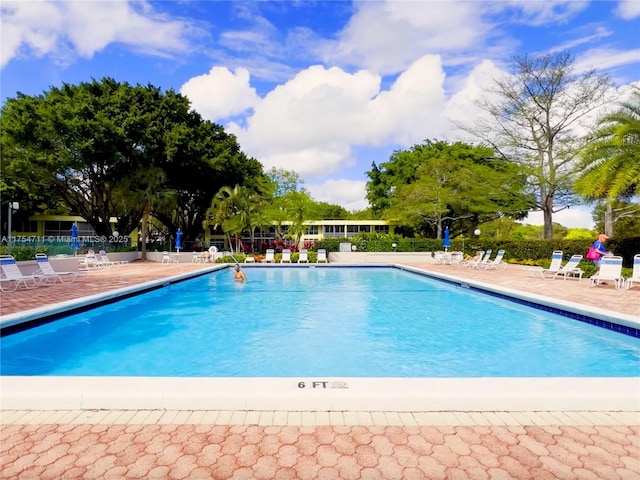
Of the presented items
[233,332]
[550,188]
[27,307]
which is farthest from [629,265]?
[27,307]

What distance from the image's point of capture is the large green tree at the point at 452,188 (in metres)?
25.3

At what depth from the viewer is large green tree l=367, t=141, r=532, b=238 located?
83.0 feet

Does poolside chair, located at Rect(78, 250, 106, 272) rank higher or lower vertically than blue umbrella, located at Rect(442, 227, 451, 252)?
lower

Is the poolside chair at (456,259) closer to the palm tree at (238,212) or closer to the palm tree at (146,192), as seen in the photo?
the palm tree at (238,212)

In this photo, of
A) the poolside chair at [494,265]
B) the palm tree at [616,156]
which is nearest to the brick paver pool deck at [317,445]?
the palm tree at [616,156]

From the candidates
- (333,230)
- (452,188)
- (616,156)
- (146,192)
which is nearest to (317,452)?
(616,156)

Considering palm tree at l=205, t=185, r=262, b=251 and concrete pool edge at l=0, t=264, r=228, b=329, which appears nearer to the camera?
concrete pool edge at l=0, t=264, r=228, b=329

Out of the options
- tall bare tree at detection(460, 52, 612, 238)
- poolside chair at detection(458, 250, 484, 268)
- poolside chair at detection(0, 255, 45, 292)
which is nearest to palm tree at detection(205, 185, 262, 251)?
poolside chair at detection(458, 250, 484, 268)

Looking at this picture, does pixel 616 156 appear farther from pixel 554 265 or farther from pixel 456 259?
pixel 456 259

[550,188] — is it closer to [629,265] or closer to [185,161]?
[629,265]

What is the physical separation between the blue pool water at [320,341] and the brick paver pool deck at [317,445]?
2.21 meters

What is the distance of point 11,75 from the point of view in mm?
7320

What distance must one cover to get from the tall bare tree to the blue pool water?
1628cm

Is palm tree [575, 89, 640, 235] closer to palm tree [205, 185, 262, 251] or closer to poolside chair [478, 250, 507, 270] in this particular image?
poolside chair [478, 250, 507, 270]
